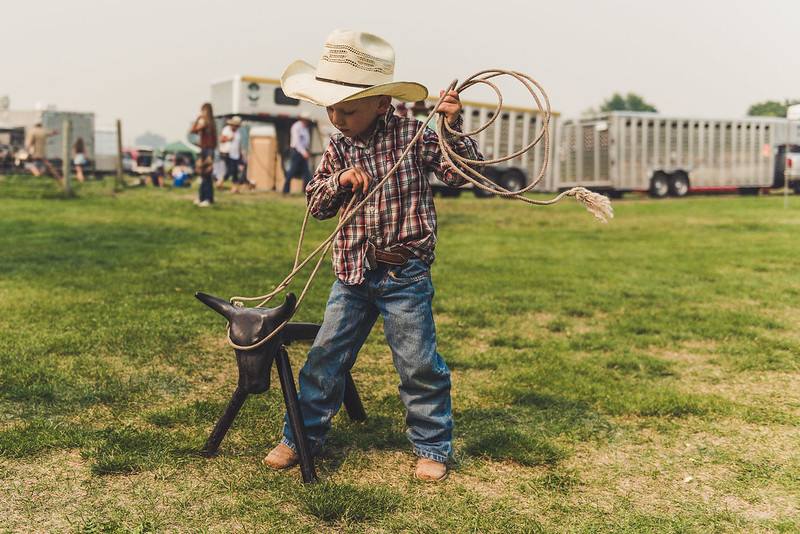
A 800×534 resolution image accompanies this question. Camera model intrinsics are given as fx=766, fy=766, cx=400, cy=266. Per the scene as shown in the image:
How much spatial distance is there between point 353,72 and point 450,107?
42 centimetres

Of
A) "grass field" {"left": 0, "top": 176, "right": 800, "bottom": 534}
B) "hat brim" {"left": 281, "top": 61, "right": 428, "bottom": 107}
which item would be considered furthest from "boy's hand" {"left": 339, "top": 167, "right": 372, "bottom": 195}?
"grass field" {"left": 0, "top": 176, "right": 800, "bottom": 534}

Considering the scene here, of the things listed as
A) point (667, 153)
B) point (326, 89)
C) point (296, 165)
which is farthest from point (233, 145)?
point (326, 89)

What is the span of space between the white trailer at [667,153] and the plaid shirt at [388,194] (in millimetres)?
22402

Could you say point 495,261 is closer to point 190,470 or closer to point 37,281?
point 37,281

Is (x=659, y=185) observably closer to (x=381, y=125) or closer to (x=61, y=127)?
(x=61, y=127)

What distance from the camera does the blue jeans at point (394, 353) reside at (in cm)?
319

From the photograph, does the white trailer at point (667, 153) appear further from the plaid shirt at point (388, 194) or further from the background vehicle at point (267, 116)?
the plaid shirt at point (388, 194)

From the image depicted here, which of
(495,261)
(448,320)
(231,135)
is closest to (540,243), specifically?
(495,261)

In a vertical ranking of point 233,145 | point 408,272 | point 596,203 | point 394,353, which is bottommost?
point 394,353

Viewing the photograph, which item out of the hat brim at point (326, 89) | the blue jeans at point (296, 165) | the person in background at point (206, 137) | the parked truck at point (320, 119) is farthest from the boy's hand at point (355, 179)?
the parked truck at point (320, 119)

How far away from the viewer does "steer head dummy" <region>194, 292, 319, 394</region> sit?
3.11m

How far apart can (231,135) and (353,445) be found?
1568cm

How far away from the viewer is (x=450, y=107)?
3.16 metres

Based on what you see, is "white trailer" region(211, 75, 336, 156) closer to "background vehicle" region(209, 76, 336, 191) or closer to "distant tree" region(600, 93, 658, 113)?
"background vehicle" region(209, 76, 336, 191)
